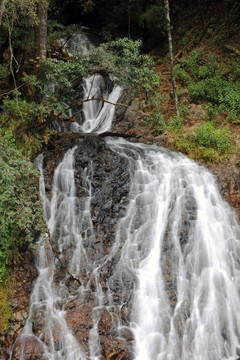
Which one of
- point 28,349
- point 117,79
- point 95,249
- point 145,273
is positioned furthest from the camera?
point 117,79

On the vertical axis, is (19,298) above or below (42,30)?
below

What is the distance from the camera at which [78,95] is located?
14.4 meters

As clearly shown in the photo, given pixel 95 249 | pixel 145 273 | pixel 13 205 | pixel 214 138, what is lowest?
pixel 145 273

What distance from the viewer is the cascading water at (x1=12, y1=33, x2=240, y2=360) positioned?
6133 mm

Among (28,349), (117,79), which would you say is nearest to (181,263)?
(28,349)

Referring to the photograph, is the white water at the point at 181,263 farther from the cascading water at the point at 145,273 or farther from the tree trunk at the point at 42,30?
the tree trunk at the point at 42,30

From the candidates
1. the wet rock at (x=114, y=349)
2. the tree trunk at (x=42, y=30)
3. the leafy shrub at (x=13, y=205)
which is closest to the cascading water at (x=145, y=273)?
the wet rock at (x=114, y=349)

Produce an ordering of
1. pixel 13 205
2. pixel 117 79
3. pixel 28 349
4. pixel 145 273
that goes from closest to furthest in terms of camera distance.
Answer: pixel 28 349 → pixel 13 205 → pixel 145 273 → pixel 117 79

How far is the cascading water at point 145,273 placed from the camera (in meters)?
6.13

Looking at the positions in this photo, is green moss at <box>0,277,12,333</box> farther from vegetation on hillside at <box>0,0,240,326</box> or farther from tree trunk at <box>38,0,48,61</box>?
tree trunk at <box>38,0,48,61</box>

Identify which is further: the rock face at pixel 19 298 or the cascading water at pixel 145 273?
the cascading water at pixel 145 273

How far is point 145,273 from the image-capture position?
282 inches

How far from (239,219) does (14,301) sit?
267 inches

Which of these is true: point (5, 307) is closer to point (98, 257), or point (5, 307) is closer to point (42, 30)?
point (98, 257)
